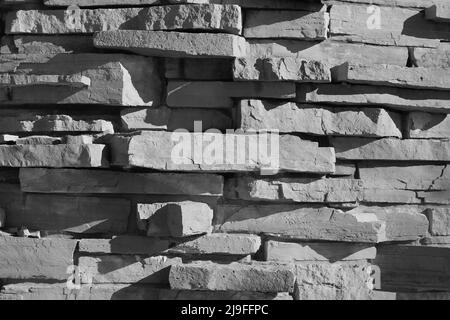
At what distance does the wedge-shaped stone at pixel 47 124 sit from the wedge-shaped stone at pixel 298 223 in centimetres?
89

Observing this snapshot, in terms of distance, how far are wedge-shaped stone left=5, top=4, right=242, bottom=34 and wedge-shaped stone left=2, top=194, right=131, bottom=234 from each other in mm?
1034

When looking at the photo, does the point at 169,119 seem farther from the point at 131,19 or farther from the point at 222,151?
the point at 131,19

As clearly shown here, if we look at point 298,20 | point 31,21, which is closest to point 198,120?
point 298,20

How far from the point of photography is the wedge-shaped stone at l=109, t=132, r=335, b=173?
3.48 meters

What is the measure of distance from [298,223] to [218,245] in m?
0.50

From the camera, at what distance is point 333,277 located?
367cm

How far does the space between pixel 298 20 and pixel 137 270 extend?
1.80 meters

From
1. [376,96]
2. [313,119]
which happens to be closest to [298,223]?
[313,119]

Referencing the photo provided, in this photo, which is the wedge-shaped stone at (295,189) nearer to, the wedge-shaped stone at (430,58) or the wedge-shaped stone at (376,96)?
the wedge-shaped stone at (376,96)

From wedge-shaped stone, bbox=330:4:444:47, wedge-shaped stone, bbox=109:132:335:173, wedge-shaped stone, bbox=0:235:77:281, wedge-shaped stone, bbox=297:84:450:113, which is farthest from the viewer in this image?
wedge-shaped stone, bbox=330:4:444:47

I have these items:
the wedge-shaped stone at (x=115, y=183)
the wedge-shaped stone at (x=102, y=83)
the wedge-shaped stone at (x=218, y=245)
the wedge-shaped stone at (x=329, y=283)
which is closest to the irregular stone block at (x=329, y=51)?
the wedge-shaped stone at (x=102, y=83)

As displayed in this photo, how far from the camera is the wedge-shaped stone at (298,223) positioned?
3701mm

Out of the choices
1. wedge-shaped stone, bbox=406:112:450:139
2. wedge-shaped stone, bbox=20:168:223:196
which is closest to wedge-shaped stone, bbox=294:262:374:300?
wedge-shaped stone, bbox=20:168:223:196

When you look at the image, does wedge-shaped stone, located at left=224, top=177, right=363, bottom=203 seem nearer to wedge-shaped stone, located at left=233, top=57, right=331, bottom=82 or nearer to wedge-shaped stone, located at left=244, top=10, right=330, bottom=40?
wedge-shaped stone, located at left=233, top=57, right=331, bottom=82
